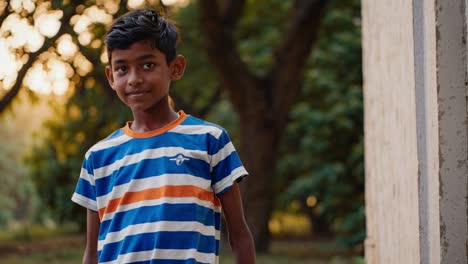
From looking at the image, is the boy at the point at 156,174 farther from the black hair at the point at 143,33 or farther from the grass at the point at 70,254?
the grass at the point at 70,254

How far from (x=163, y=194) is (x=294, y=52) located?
11.6 meters

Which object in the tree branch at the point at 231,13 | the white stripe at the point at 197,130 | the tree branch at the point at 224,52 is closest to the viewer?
the white stripe at the point at 197,130

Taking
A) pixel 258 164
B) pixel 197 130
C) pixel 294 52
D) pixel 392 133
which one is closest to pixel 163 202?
pixel 197 130

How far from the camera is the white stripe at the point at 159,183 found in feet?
8.00

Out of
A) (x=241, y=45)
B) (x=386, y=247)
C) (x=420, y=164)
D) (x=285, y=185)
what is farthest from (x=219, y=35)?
(x=420, y=164)

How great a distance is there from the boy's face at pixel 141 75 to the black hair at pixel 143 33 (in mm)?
16

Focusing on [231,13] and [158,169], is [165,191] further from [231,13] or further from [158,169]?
[231,13]

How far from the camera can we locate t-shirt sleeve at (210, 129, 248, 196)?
2.47 m

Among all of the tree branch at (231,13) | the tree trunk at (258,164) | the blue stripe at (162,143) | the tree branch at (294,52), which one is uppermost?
the tree branch at (231,13)

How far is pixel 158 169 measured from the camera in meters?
2.45

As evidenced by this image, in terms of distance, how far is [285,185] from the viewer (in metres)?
19.9

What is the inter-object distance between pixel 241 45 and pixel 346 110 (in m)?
3.63

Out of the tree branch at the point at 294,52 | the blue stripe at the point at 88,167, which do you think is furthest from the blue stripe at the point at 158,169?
the tree branch at the point at 294,52

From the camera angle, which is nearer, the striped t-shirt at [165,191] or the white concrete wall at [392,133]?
the striped t-shirt at [165,191]
